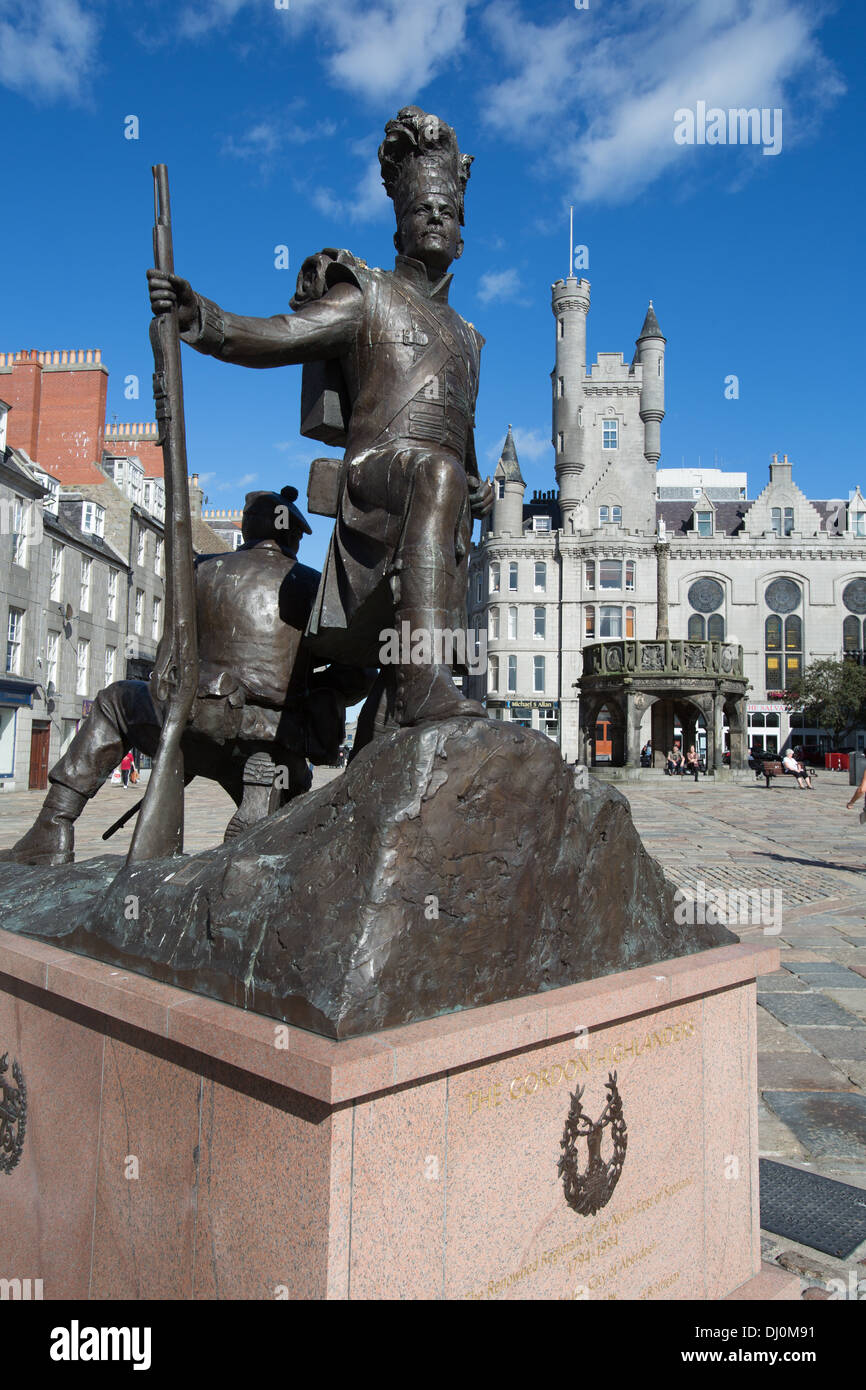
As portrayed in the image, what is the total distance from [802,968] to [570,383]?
5027cm

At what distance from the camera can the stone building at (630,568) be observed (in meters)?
51.5

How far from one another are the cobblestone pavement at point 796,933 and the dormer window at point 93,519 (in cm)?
1243

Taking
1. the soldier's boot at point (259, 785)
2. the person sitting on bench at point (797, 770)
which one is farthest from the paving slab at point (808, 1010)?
the person sitting on bench at point (797, 770)

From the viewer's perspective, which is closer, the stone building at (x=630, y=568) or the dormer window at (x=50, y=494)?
the dormer window at (x=50, y=494)

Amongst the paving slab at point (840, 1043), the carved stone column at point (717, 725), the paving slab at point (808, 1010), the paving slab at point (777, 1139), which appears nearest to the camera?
the paving slab at point (777, 1139)

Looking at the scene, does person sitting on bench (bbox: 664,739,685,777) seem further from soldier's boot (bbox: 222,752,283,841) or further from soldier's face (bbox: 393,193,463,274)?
soldier's face (bbox: 393,193,463,274)

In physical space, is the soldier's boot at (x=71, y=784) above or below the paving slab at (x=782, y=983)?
above

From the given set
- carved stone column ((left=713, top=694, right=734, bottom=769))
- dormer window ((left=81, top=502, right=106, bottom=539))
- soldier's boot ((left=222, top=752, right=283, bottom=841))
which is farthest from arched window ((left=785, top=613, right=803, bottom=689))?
soldier's boot ((left=222, top=752, right=283, bottom=841))

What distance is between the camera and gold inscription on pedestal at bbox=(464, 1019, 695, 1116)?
2.20 m

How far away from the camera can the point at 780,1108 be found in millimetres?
4379

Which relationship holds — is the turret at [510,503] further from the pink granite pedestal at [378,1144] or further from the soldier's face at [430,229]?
the pink granite pedestal at [378,1144]
